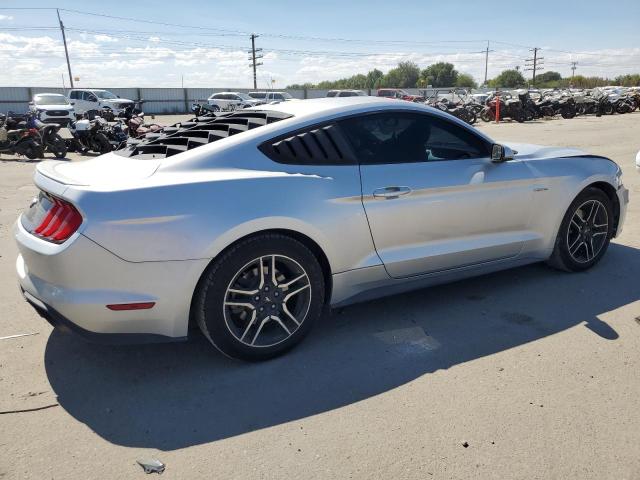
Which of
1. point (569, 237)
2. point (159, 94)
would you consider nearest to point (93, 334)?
point (569, 237)

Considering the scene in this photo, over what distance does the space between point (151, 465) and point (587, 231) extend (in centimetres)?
404

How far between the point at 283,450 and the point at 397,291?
1.56 metres

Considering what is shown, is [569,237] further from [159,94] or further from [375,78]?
[375,78]

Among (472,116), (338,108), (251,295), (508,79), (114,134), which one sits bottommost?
(472,116)

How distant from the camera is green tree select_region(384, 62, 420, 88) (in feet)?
388

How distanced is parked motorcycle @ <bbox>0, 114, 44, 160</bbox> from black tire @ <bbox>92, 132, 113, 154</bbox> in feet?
4.26

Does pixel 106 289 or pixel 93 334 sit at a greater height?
pixel 106 289

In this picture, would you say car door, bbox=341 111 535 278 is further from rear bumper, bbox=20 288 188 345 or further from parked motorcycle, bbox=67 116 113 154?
parked motorcycle, bbox=67 116 113 154

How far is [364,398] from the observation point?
2.92 metres

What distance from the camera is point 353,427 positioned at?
2674 millimetres

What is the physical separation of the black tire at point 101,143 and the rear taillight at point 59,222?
1181cm

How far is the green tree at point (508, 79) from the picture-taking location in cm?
11433

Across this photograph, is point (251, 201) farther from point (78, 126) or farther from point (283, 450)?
point (78, 126)

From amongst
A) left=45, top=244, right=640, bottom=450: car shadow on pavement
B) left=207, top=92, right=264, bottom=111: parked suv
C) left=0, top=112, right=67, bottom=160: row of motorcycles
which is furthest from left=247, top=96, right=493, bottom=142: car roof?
left=207, top=92, right=264, bottom=111: parked suv
